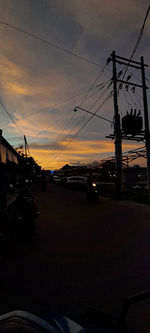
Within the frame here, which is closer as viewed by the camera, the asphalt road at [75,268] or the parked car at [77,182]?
the asphalt road at [75,268]

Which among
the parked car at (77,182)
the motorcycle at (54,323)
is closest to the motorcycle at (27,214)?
the motorcycle at (54,323)

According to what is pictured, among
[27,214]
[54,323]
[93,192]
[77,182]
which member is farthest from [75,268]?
[77,182]

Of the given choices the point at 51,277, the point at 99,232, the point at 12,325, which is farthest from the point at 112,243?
the point at 12,325

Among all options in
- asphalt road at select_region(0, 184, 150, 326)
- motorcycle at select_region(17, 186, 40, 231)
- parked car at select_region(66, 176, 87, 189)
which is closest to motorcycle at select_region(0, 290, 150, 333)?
asphalt road at select_region(0, 184, 150, 326)

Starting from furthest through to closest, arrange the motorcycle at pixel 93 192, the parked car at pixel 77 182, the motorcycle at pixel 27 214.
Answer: the parked car at pixel 77 182
the motorcycle at pixel 93 192
the motorcycle at pixel 27 214

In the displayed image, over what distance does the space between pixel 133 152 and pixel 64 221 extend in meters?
14.8

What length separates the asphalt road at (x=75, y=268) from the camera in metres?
2.79

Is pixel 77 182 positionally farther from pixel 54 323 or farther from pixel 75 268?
pixel 54 323

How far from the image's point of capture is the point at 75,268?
380 cm

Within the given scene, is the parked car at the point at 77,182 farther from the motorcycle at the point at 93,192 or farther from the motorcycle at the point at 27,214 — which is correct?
the motorcycle at the point at 27,214

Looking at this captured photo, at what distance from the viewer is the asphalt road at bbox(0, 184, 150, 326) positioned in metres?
2.79

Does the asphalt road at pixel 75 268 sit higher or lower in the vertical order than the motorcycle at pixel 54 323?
lower

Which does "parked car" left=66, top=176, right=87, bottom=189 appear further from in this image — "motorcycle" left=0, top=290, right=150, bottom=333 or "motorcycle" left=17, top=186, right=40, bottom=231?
"motorcycle" left=0, top=290, right=150, bottom=333

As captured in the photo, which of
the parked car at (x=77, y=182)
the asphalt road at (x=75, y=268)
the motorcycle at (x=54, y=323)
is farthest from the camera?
the parked car at (x=77, y=182)
